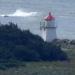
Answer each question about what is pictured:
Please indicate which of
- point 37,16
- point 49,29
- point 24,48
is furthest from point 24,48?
point 37,16

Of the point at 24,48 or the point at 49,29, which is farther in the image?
the point at 49,29

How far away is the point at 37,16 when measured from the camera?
32250mm

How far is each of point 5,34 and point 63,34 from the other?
7.44 m

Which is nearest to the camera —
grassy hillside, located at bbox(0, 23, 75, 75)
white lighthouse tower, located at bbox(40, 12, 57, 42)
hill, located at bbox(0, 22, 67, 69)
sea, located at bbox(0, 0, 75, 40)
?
grassy hillside, located at bbox(0, 23, 75, 75)

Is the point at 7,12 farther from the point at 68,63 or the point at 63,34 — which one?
the point at 68,63

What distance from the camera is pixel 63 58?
18.3 metres

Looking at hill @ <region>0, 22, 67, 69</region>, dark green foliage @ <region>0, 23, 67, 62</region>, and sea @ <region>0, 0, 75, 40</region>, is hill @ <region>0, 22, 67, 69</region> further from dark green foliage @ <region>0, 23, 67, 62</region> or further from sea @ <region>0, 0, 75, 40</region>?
sea @ <region>0, 0, 75, 40</region>

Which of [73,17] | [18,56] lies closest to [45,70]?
[18,56]

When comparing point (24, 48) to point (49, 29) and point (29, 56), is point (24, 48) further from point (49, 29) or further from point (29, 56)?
point (49, 29)

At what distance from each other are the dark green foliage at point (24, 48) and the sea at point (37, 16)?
14.5 feet

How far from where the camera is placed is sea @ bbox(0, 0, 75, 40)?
26562 mm

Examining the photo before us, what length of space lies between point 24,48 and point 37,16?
14369 mm

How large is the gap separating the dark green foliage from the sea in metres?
4.43

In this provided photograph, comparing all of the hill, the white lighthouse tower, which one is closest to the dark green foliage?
the hill
